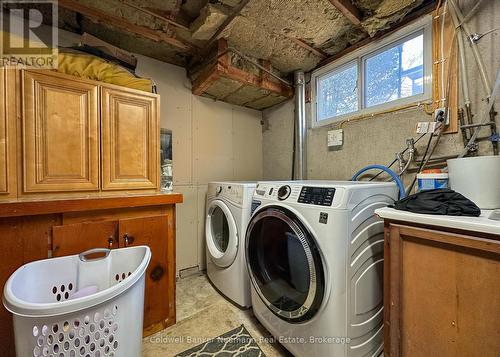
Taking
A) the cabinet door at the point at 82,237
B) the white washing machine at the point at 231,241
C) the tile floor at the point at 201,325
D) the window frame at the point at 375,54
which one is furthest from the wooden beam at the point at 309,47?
the tile floor at the point at 201,325

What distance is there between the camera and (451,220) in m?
0.75

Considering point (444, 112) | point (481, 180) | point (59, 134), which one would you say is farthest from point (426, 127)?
point (59, 134)

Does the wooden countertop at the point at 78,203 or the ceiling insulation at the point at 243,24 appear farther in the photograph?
the ceiling insulation at the point at 243,24

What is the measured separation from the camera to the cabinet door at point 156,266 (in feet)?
4.45

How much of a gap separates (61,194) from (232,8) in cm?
159

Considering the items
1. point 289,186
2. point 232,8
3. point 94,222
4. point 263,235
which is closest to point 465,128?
point 289,186

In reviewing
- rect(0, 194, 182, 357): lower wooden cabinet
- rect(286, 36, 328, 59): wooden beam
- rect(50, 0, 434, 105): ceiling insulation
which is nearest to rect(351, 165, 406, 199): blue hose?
rect(50, 0, 434, 105): ceiling insulation

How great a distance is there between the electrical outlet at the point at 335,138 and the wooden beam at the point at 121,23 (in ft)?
4.83

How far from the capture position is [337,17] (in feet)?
4.90

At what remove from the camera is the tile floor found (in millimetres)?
1284

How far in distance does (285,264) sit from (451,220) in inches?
31.9

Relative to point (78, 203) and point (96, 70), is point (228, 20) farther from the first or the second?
point (78, 203)

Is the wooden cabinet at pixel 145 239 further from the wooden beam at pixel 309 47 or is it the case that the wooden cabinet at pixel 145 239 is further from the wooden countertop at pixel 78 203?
the wooden beam at pixel 309 47

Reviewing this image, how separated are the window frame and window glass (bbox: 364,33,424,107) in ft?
0.09
